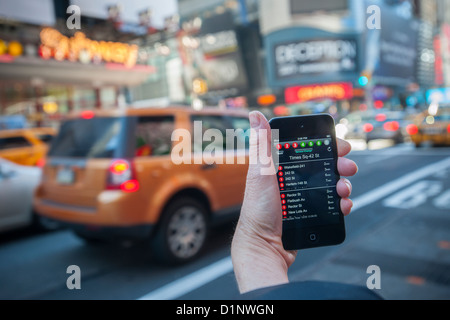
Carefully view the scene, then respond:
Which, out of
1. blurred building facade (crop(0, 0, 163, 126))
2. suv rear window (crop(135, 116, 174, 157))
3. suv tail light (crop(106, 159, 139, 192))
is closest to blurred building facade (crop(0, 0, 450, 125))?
blurred building facade (crop(0, 0, 163, 126))

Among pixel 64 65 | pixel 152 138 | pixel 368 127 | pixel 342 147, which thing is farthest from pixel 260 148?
pixel 368 127

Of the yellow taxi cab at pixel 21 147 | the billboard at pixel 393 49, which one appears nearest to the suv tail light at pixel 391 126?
the yellow taxi cab at pixel 21 147

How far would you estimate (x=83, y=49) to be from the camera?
1577 centimetres

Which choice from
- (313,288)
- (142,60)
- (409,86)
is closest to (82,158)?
(313,288)

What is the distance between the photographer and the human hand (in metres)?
1.42

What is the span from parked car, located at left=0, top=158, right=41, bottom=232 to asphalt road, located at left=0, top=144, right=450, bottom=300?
28 centimetres

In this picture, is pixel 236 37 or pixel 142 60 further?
pixel 236 37

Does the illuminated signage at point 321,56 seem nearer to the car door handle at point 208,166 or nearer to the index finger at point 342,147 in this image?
the car door handle at point 208,166

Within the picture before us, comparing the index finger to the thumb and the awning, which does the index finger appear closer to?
the thumb

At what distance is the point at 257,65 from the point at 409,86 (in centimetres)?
2071

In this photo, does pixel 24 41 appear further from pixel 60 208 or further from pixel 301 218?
pixel 301 218

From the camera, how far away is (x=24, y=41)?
13.8 meters

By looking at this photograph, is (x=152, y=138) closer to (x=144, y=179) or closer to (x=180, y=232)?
(x=144, y=179)

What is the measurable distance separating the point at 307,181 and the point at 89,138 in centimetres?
326
